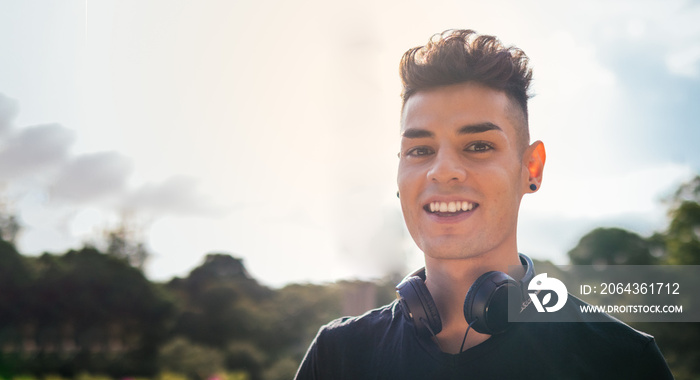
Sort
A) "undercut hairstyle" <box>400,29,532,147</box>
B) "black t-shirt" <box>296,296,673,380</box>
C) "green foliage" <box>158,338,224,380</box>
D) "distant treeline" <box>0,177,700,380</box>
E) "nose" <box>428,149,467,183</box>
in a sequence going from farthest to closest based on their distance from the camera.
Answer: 1. "green foliage" <box>158,338,224,380</box>
2. "distant treeline" <box>0,177,700,380</box>
3. "undercut hairstyle" <box>400,29,532,147</box>
4. "nose" <box>428,149,467,183</box>
5. "black t-shirt" <box>296,296,673,380</box>

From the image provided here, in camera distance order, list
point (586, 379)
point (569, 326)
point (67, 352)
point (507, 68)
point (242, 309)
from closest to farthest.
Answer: point (586, 379)
point (569, 326)
point (507, 68)
point (67, 352)
point (242, 309)

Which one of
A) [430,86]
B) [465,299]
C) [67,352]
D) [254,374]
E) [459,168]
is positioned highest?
[430,86]

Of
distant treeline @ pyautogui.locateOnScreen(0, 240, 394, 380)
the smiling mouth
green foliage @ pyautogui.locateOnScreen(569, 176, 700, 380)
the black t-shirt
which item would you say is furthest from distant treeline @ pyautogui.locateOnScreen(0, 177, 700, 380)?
green foliage @ pyautogui.locateOnScreen(569, 176, 700, 380)

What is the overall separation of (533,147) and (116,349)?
40.1ft

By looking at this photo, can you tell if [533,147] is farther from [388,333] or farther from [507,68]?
[388,333]

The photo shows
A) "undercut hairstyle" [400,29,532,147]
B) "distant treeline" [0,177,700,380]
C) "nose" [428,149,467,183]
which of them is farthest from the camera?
"distant treeline" [0,177,700,380]

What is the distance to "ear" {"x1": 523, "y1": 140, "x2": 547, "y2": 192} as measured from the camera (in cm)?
206

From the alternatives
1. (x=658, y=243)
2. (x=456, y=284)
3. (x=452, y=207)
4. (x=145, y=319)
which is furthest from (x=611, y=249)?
(x=452, y=207)

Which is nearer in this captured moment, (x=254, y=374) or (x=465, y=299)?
(x=465, y=299)

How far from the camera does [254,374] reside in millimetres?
12109

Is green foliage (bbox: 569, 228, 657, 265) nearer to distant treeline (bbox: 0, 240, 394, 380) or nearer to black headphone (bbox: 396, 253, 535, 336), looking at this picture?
distant treeline (bbox: 0, 240, 394, 380)

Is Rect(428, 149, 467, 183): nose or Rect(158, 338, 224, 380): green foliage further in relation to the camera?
Rect(158, 338, 224, 380): green foliage

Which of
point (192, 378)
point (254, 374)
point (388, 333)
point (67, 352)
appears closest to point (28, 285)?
point (67, 352)

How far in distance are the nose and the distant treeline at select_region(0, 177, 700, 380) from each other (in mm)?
9035
